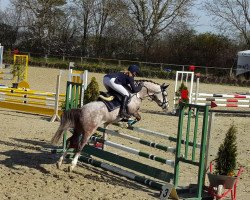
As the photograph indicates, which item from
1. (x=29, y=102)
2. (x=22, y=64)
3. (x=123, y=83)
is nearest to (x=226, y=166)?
(x=123, y=83)

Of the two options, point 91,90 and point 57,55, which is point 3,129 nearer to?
point 91,90

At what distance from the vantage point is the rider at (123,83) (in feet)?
25.1

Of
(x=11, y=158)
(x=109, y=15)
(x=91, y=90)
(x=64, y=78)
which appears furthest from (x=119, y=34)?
(x=11, y=158)

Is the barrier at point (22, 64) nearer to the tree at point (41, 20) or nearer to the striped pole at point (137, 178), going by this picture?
the striped pole at point (137, 178)

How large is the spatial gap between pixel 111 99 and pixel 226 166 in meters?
2.08

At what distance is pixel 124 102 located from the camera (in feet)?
25.1

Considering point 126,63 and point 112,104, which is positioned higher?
point 126,63

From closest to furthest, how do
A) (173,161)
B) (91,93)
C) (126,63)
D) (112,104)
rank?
(173,161), (112,104), (91,93), (126,63)

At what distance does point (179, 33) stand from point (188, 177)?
113 feet

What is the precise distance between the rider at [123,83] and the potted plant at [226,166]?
5.95 ft

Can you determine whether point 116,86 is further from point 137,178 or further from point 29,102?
point 29,102

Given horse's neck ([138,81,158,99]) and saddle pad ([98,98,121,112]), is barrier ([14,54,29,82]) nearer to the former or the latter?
horse's neck ([138,81,158,99])

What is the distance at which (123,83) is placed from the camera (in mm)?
7793

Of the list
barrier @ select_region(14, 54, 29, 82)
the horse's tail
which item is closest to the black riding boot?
the horse's tail
